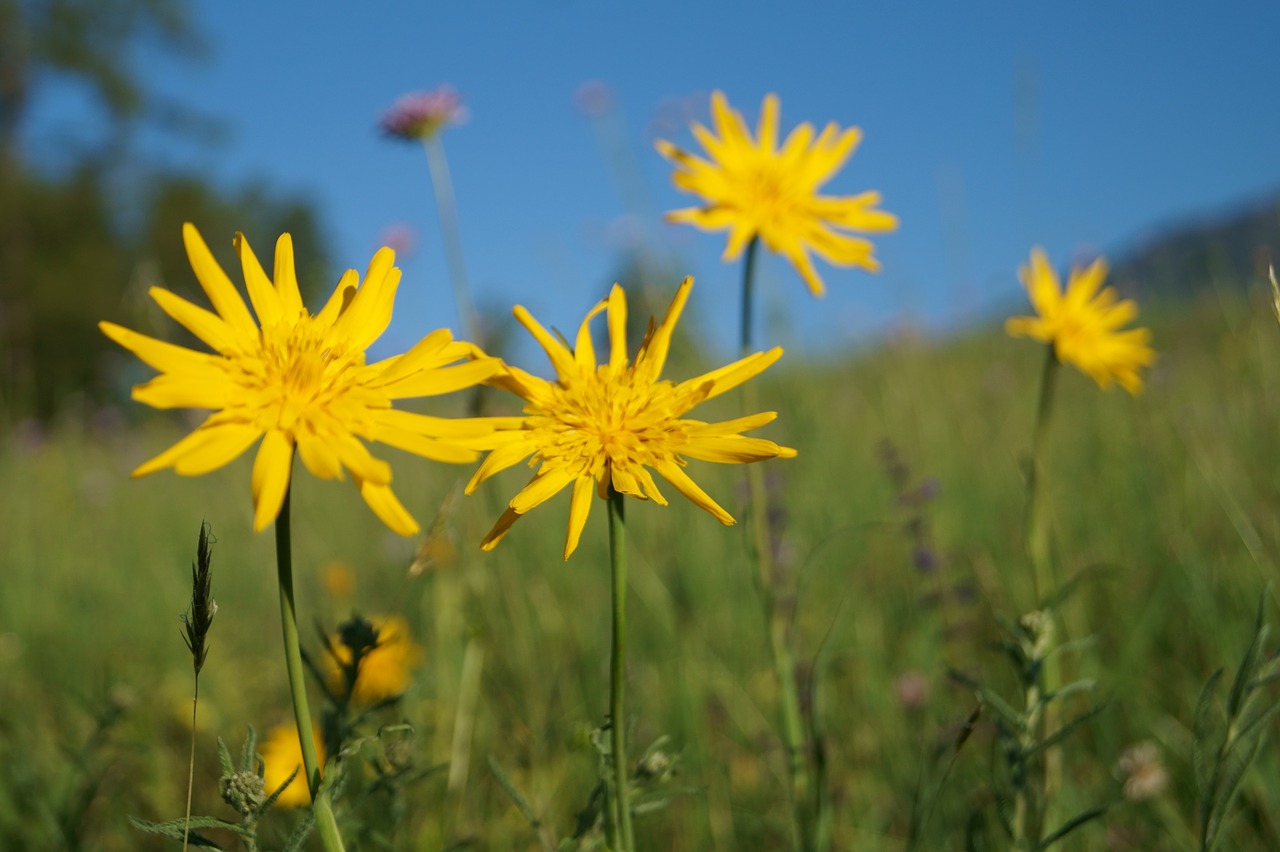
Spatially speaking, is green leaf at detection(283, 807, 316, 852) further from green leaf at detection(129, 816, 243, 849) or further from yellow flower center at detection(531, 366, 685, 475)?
yellow flower center at detection(531, 366, 685, 475)

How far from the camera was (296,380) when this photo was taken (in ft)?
3.00

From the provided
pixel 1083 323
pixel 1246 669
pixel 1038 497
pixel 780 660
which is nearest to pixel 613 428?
pixel 780 660

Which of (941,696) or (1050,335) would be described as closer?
(1050,335)

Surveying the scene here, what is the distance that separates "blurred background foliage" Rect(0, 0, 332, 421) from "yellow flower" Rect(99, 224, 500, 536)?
17.8 metres

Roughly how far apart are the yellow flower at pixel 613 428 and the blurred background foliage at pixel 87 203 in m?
17.8

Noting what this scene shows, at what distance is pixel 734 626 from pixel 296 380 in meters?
2.20

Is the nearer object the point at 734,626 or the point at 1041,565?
the point at 1041,565

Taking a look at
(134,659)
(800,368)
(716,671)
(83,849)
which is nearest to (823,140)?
(716,671)

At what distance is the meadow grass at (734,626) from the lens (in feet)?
6.29

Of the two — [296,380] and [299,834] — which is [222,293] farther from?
[299,834]

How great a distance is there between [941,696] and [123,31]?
32221 millimetres

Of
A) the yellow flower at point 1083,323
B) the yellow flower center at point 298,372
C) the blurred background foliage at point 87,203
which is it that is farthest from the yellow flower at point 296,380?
the blurred background foliage at point 87,203

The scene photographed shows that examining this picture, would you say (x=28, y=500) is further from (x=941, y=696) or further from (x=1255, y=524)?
(x=1255, y=524)

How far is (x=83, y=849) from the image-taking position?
5.95 ft
